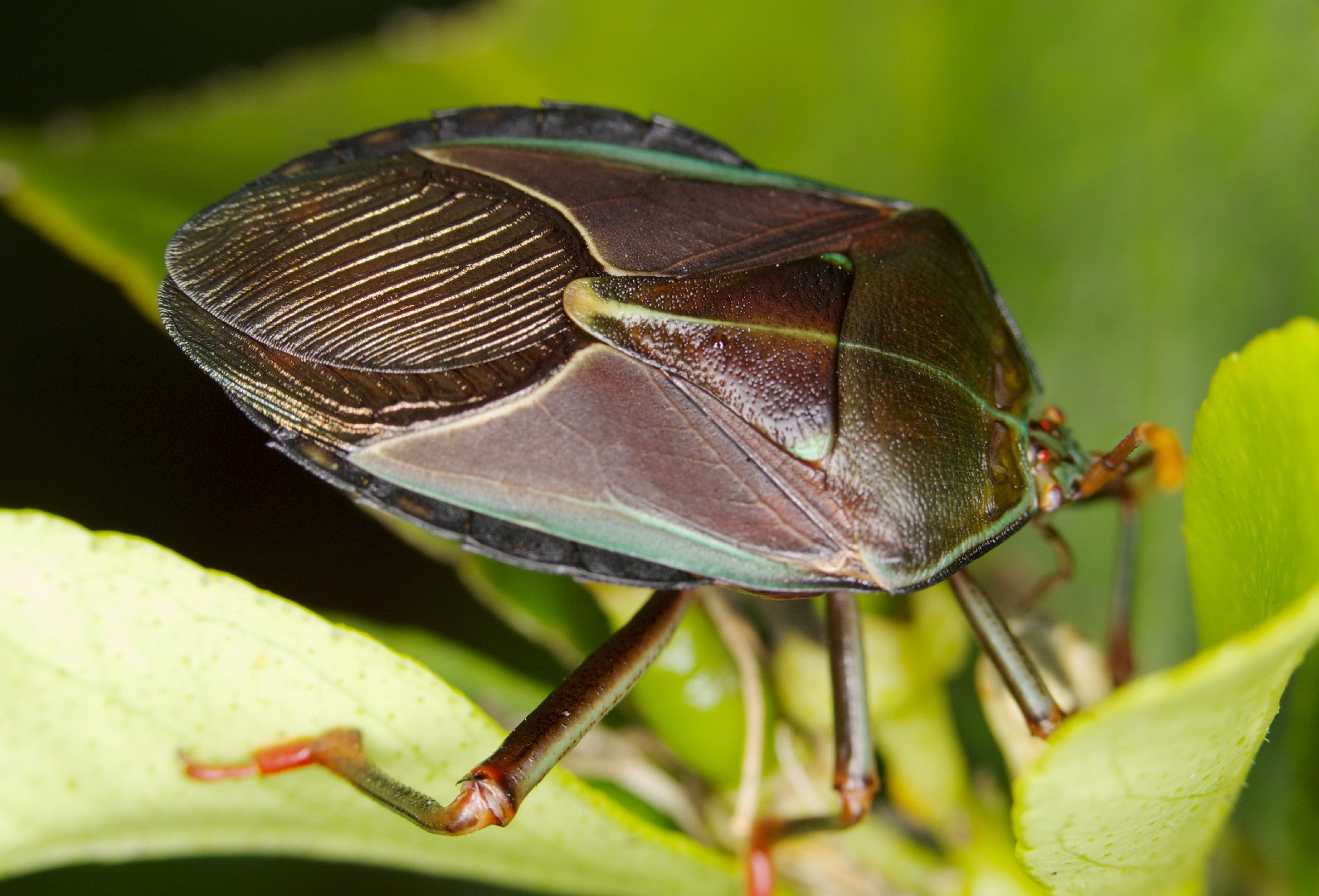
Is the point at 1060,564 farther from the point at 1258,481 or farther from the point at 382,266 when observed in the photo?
the point at 382,266

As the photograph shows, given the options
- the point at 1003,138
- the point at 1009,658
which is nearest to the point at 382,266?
the point at 1009,658

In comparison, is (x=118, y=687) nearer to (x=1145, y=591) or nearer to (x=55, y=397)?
(x=55, y=397)

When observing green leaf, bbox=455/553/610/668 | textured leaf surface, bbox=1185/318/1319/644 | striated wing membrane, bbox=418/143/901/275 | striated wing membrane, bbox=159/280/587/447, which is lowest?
green leaf, bbox=455/553/610/668

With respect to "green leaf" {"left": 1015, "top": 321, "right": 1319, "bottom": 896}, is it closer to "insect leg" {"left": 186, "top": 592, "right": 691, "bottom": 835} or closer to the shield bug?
the shield bug

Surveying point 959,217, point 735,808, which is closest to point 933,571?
point 735,808

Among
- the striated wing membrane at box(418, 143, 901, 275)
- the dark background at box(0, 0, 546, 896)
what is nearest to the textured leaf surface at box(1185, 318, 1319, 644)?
the striated wing membrane at box(418, 143, 901, 275)

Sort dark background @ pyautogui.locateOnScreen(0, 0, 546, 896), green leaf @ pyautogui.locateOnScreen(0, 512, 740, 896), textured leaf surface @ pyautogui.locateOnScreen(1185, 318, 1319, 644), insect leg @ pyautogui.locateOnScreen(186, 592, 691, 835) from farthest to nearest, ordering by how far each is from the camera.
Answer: dark background @ pyautogui.locateOnScreen(0, 0, 546, 896) → insect leg @ pyautogui.locateOnScreen(186, 592, 691, 835) → green leaf @ pyautogui.locateOnScreen(0, 512, 740, 896) → textured leaf surface @ pyautogui.locateOnScreen(1185, 318, 1319, 644)

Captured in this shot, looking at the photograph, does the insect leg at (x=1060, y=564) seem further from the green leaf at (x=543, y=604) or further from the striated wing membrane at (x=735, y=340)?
the green leaf at (x=543, y=604)
